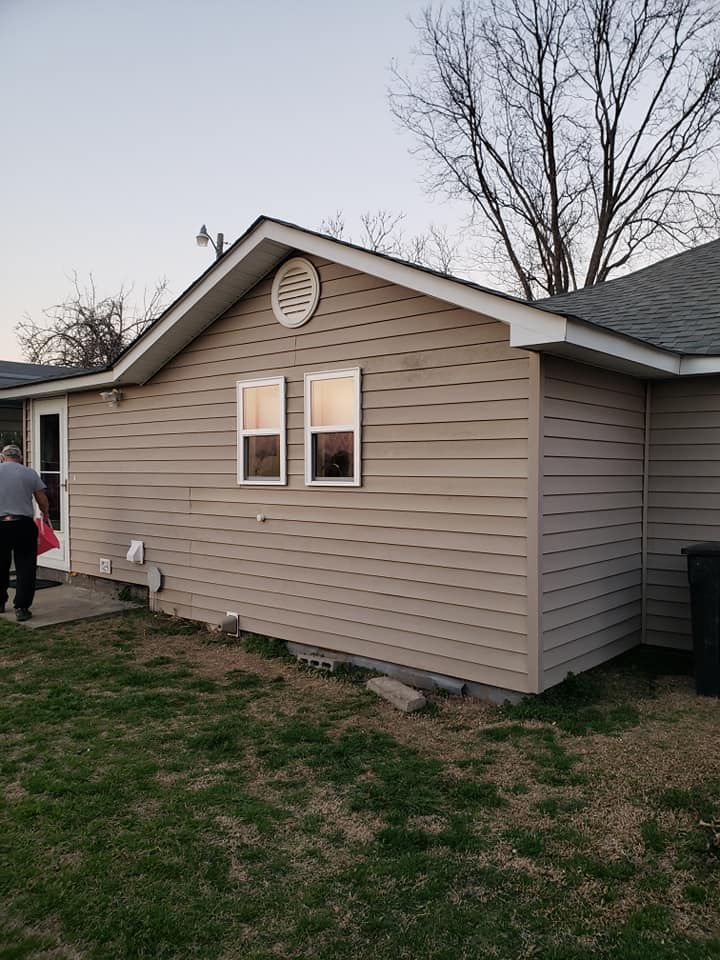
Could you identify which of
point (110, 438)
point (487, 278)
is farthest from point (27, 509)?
point (487, 278)

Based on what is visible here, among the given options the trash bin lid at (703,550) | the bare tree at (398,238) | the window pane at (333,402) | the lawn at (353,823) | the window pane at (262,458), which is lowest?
the lawn at (353,823)

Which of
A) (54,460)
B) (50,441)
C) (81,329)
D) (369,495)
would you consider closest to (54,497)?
(54,460)

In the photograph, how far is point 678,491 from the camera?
5.82m

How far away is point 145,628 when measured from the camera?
7133mm

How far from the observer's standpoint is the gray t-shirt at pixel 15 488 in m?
7.04

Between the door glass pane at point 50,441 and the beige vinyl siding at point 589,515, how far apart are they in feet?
23.2

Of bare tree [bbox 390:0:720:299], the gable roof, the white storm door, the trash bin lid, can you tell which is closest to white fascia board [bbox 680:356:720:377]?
the gable roof

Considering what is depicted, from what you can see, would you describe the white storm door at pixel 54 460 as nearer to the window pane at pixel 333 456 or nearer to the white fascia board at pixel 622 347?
the window pane at pixel 333 456

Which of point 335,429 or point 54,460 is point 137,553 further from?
point 335,429

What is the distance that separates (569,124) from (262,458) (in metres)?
16.8

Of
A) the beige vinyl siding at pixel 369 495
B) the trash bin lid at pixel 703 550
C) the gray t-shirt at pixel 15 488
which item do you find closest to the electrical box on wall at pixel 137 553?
the beige vinyl siding at pixel 369 495

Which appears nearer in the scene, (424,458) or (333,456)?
(424,458)

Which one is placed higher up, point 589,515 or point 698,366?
point 698,366

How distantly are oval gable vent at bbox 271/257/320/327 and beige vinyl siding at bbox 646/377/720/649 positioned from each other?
Answer: 308 cm
